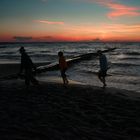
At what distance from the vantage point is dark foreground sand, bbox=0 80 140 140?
5.91 meters

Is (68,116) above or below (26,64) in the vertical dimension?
below

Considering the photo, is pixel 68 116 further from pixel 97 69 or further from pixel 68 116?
pixel 97 69

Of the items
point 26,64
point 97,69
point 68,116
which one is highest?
point 26,64

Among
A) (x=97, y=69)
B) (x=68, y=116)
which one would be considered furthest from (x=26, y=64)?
(x=97, y=69)

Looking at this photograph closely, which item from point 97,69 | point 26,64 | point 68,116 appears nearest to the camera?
point 68,116

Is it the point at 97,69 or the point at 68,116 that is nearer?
the point at 68,116

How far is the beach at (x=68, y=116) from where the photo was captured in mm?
5914

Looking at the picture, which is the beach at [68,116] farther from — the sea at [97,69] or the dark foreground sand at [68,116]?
the sea at [97,69]

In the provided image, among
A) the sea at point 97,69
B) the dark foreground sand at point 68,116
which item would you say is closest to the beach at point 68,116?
the dark foreground sand at point 68,116

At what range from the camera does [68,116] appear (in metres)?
7.32

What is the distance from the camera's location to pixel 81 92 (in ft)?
36.8

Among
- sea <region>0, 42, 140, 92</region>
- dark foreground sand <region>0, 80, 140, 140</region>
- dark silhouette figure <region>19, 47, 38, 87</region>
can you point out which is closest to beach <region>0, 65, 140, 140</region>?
dark foreground sand <region>0, 80, 140, 140</region>

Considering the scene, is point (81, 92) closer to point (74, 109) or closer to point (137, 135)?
point (74, 109)

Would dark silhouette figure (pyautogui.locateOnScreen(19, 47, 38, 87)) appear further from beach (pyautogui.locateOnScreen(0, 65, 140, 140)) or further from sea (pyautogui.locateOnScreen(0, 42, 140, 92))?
sea (pyautogui.locateOnScreen(0, 42, 140, 92))
